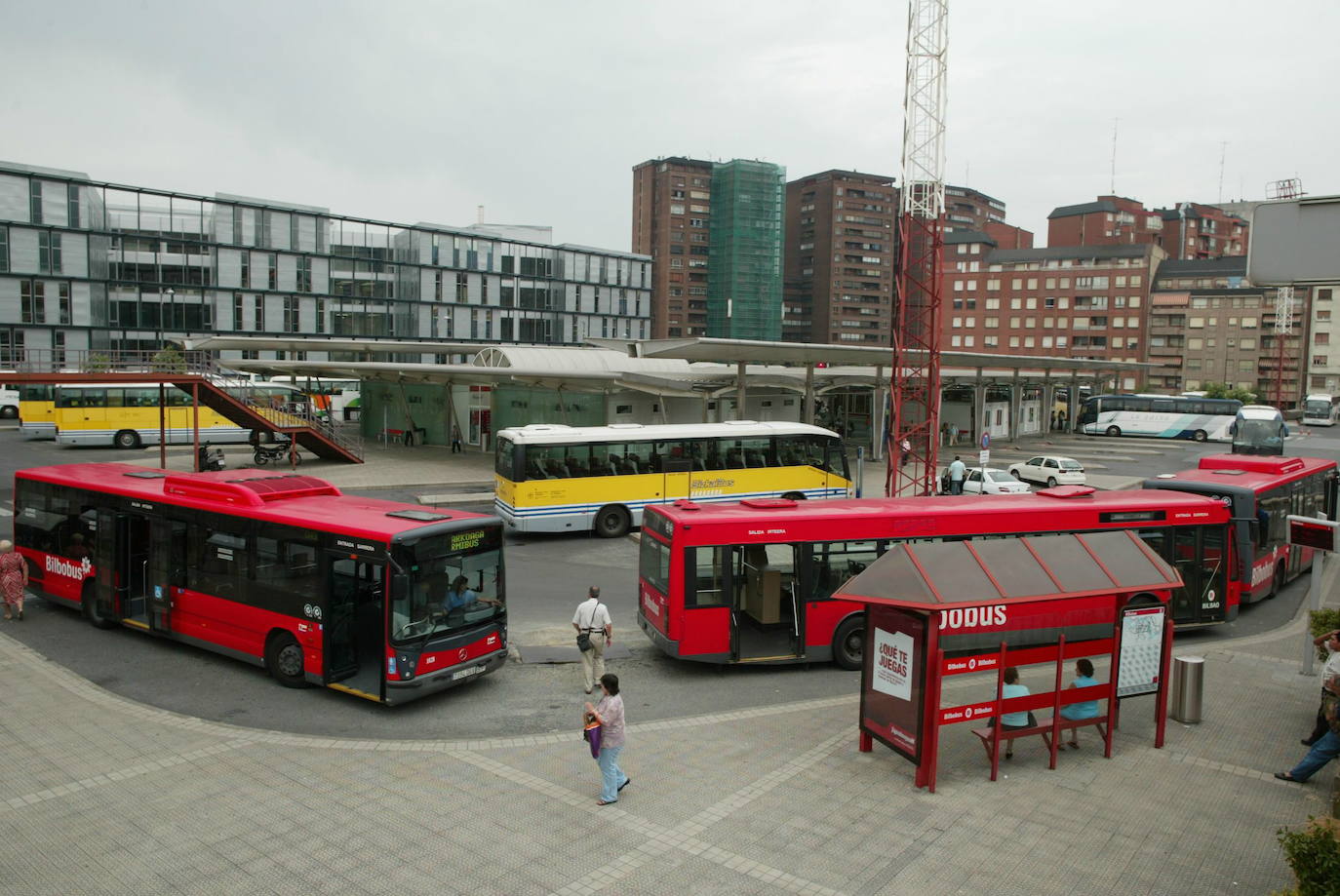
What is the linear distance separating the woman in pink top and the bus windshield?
3144mm

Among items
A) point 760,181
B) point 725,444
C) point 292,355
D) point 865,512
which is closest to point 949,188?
point 760,181

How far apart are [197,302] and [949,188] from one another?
120 m

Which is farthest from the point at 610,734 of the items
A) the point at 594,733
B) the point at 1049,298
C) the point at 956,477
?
the point at 1049,298

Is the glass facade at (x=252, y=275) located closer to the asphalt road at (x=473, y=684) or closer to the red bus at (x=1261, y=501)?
the asphalt road at (x=473, y=684)

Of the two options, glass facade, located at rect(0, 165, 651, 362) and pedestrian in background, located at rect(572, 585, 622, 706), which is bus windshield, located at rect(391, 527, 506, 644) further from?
glass facade, located at rect(0, 165, 651, 362)

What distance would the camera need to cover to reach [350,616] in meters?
11.5

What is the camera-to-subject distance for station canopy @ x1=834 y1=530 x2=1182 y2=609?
895 cm

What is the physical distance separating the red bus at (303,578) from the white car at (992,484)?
21.5m

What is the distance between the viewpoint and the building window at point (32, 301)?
205 ft

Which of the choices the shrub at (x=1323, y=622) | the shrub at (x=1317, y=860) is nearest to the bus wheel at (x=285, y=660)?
the shrub at (x=1317, y=860)

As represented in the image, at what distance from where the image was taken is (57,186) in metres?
63.1

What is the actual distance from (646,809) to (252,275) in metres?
73.0

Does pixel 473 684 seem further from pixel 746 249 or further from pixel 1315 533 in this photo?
pixel 746 249

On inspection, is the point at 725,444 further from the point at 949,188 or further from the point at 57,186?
the point at 949,188
